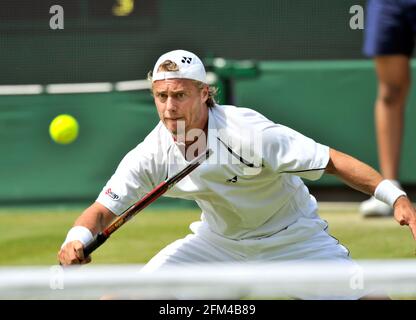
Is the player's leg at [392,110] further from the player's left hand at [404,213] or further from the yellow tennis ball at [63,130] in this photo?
the player's left hand at [404,213]

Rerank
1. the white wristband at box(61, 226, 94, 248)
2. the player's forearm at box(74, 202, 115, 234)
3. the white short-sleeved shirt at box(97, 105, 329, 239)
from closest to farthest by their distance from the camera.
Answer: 1. the white wristband at box(61, 226, 94, 248)
2. the player's forearm at box(74, 202, 115, 234)
3. the white short-sleeved shirt at box(97, 105, 329, 239)

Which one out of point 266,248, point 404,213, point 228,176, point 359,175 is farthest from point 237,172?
point 404,213

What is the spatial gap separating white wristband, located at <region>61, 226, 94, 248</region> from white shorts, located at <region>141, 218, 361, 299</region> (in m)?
0.45

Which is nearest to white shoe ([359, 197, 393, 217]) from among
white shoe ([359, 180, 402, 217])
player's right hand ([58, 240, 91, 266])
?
white shoe ([359, 180, 402, 217])

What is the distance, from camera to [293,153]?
12.1ft

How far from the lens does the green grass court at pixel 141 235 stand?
566cm

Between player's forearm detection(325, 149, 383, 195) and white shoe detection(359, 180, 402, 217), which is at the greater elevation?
player's forearm detection(325, 149, 383, 195)

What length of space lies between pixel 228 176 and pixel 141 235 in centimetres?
261

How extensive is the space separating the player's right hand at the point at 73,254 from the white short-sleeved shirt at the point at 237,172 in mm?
384

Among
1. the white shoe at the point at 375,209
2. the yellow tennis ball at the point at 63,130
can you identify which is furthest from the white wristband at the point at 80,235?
the white shoe at the point at 375,209

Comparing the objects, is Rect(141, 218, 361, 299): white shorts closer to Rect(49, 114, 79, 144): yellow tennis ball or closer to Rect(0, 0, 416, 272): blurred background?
Rect(49, 114, 79, 144): yellow tennis ball

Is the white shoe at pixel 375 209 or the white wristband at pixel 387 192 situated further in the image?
the white shoe at pixel 375 209

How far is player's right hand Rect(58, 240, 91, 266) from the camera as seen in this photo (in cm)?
335

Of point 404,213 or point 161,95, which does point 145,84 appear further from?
point 404,213
